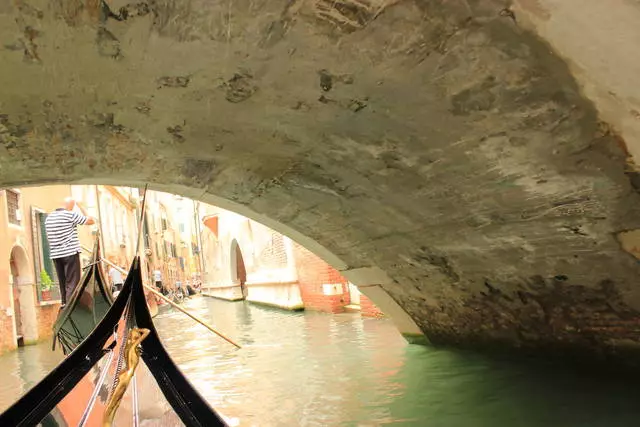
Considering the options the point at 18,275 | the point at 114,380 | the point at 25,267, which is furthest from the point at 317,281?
the point at 114,380

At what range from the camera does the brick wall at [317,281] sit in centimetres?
632

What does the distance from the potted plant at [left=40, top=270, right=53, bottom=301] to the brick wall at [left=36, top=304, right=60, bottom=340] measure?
135mm

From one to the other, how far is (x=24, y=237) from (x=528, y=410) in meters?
6.68

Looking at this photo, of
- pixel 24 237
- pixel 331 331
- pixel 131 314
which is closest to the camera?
pixel 131 314

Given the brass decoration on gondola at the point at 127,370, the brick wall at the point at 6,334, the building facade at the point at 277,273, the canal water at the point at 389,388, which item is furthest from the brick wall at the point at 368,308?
the brick wall at the point at 6,334

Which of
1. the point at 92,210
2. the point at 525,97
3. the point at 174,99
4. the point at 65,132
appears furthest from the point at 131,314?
the point at 92,210

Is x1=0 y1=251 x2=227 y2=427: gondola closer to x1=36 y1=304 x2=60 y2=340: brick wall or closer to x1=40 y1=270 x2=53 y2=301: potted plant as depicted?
x1=36 y1=304 x2=60 y2=340: brick wall

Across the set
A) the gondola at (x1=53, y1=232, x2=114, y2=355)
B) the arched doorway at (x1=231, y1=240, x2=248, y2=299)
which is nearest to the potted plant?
the gondola at (x1=53, y1=232, x2=114, y2=355)

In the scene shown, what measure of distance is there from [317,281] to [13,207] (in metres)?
4.01

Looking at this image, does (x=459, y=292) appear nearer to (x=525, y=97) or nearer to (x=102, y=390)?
(x=525, y=97)

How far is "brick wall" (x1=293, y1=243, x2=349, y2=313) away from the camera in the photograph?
249 inches

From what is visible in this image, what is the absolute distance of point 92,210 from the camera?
11.4 m

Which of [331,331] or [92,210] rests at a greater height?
[92,210]

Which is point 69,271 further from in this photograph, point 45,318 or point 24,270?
point 45,318
